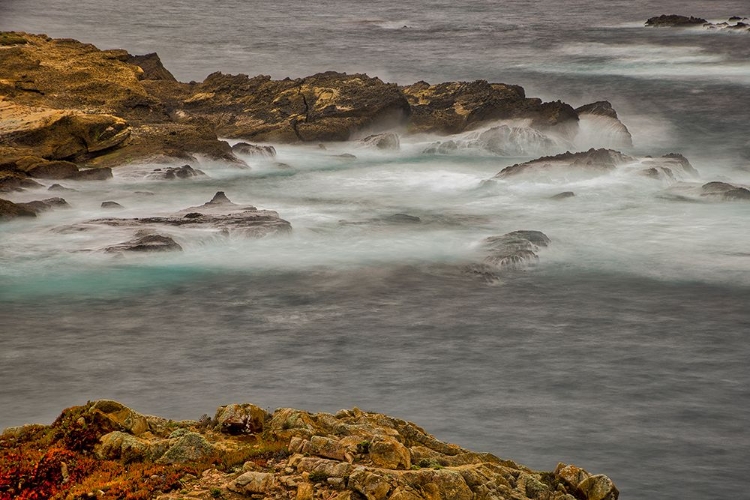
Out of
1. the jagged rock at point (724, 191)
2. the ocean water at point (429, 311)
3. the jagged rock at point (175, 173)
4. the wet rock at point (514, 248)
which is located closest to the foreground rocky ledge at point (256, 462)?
the ocean water at point (429, 311)

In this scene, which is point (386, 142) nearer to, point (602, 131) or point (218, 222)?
point (602, 131)

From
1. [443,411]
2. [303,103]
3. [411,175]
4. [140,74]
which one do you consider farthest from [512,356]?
[140,74]

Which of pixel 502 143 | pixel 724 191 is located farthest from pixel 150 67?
pixel 724 191

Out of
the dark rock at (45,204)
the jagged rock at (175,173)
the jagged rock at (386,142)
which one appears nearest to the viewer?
the dark rock at (45,204)

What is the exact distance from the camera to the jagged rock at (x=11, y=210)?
32.4 metres

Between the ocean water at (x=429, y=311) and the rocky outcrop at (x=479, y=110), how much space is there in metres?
1.70

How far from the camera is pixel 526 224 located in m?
34.3

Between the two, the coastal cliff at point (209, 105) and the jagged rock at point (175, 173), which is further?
the coastal cliff at point (209, 105)

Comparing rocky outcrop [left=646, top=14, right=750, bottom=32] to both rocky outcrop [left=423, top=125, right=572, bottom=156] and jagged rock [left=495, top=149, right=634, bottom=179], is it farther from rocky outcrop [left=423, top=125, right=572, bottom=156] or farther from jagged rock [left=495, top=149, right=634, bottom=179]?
jagged rock [left=495, top=149, right=634, bottom=179]

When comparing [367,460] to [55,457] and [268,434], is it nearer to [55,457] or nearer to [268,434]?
[268,434]

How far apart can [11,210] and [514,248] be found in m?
15.3

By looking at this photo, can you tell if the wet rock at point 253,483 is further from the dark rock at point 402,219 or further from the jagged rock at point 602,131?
the jagged rock at point 602,131

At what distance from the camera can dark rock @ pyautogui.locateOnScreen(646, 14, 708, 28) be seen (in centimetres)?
9525

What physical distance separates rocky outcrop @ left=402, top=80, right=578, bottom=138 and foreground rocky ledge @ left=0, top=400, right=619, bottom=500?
36.3 m
